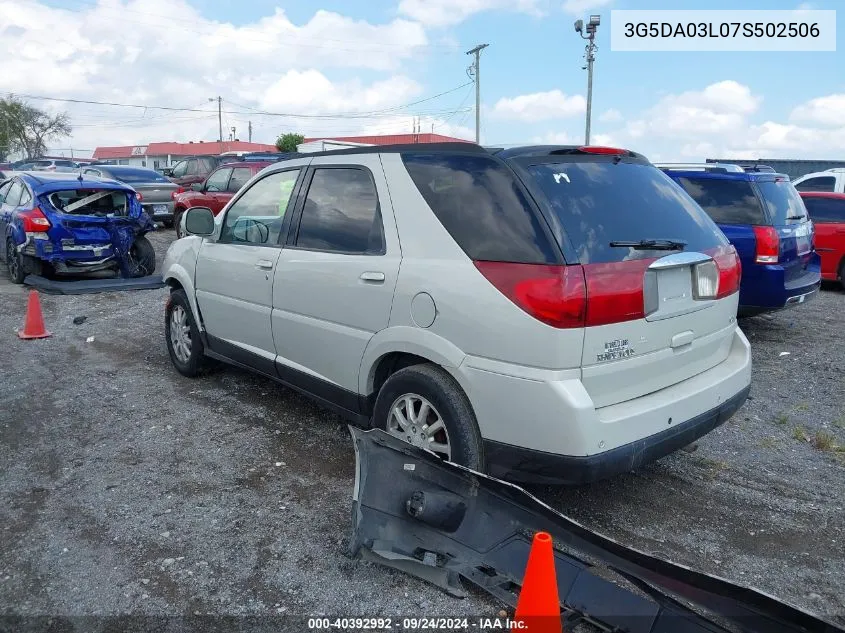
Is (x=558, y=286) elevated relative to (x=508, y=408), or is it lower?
elevated

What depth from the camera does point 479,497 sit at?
10.4 feet

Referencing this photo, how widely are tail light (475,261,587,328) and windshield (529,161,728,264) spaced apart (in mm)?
131

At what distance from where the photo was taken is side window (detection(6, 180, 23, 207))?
1091 centimetres

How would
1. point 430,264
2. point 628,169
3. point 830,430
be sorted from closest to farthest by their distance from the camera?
point 430,264
point 628,169
point 830,430

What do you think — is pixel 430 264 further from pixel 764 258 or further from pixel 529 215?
pixel 764 258

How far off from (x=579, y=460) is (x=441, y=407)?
70cm

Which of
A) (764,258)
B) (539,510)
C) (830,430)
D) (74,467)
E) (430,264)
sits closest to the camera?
(539,510)

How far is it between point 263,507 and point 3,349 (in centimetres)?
480

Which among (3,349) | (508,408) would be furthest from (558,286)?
(3,349)

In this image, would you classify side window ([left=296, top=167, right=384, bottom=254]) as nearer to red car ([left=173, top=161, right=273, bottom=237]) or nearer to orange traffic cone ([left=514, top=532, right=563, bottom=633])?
orange traffic cone ([left=514, top=532, right=563, bottom=633])

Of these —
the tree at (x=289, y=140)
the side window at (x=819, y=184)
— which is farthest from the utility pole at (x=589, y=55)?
the tree at (x=289, y=140)

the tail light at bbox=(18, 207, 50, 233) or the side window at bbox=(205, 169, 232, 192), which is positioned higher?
the side window at bbox=(205, 169, 232, 192)

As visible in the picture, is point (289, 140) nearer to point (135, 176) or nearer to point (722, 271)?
point (135, 176)

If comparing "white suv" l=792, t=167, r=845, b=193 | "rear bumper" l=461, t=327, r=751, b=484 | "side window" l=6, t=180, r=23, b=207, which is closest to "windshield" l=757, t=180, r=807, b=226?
"rear bumper" l=461, t=327, r=751, b=484
